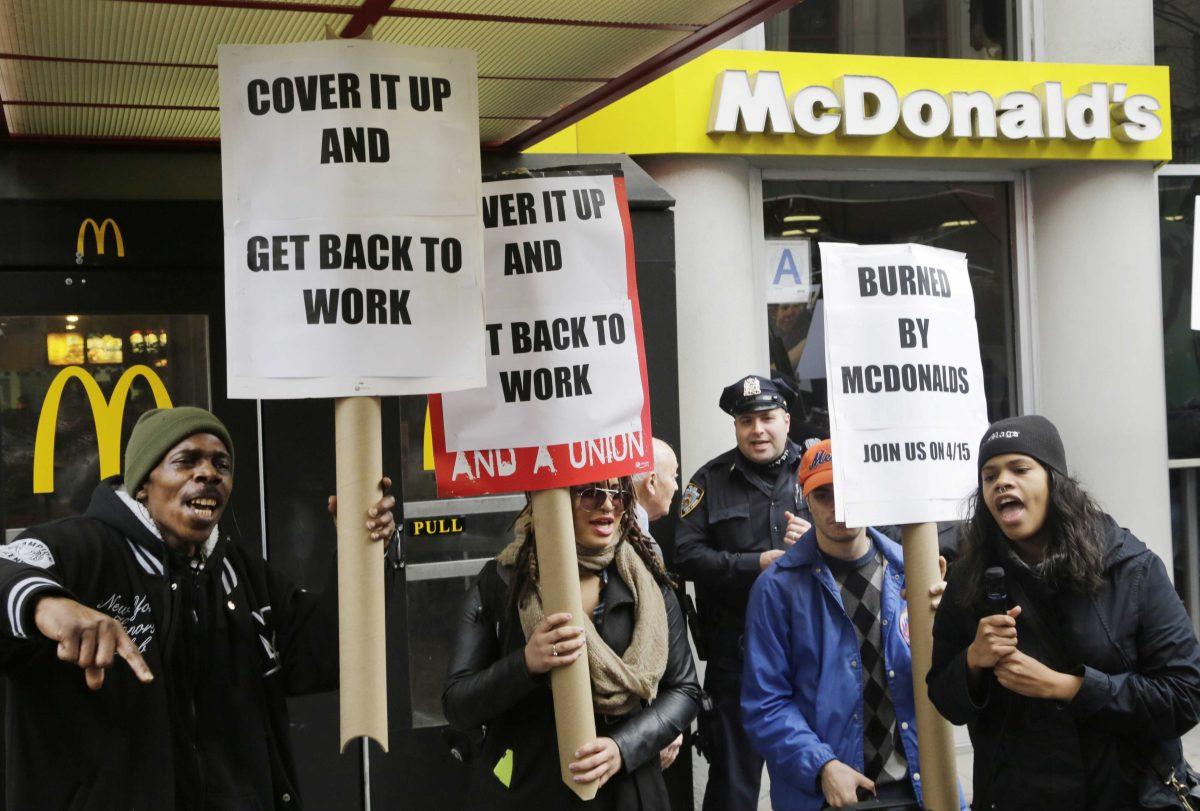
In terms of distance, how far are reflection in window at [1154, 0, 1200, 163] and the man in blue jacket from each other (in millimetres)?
5925

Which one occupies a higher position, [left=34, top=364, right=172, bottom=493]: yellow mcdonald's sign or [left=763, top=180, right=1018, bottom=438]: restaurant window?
[left=763, top=180, right=1018, bottom=438]: restaurant window

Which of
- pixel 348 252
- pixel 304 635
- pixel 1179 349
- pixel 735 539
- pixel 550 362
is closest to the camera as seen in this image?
pixel 348 252

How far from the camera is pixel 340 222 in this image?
3.40m

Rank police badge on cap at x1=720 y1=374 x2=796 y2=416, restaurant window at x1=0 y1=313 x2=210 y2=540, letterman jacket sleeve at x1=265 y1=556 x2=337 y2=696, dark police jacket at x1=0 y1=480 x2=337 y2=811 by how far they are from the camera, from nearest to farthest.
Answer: dark police jacket at x1=0 y1=480 x2=337 y2=811 → letterman jacket sleeve at x1=265 y1=556 x2=337 y2=696 → restaurant window at x1=0 y1=313 x2=210 y2=540 → police badge on cap at x1=720 y1=374 x2=796 y2=416

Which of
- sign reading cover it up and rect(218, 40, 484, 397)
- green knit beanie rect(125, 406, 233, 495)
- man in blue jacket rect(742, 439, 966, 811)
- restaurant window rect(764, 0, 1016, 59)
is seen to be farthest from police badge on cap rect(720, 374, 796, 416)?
restaurant window rect(764, 0, 1016, 59)

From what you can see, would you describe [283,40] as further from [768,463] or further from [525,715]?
[768,463]

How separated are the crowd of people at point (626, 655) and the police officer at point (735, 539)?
1209 millimetres

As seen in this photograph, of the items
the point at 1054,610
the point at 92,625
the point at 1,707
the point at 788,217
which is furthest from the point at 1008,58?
the point at 92,625

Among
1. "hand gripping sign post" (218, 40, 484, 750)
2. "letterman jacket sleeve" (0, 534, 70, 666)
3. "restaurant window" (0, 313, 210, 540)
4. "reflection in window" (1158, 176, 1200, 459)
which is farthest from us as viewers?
"reflection in window" (1158, 176, 1200, 459)

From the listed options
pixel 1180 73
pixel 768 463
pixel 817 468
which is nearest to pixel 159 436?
pixel 817 468

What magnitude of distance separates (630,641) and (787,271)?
460cm

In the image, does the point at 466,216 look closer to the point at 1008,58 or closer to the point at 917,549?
the point at 917,549

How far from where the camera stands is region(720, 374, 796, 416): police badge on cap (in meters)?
5.92

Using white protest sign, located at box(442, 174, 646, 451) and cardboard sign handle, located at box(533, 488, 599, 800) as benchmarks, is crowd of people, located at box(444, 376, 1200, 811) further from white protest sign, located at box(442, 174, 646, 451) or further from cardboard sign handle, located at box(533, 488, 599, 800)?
white protest sign, located at box(442, 174, 646, 451)
